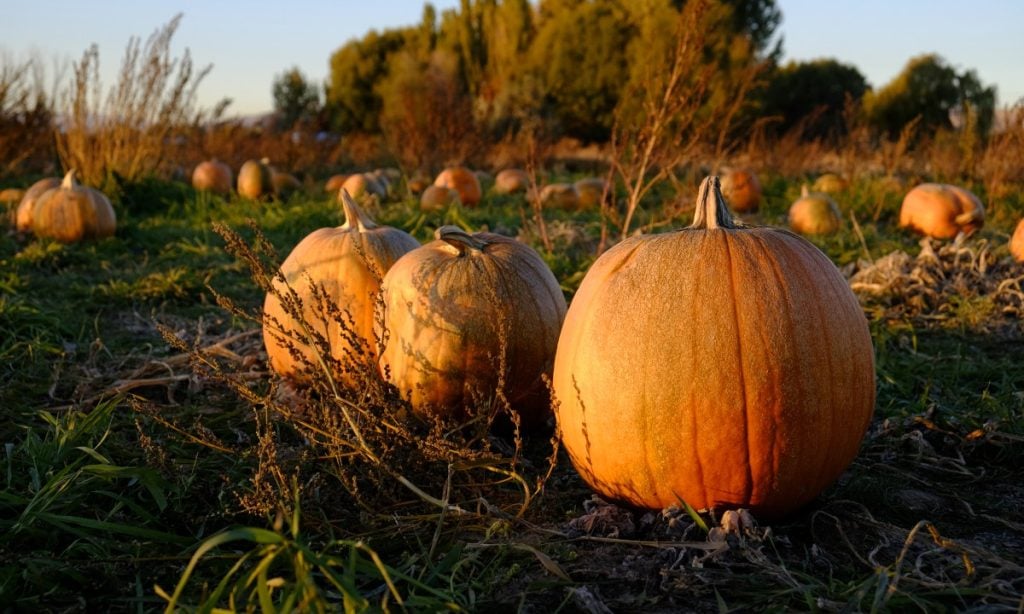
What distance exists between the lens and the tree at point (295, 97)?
31.1 meters

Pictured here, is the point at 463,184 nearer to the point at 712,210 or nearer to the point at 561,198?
the point at 561,198

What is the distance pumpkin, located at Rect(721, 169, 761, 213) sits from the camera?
8.79m

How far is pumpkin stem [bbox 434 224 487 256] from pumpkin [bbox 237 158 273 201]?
8486 mm

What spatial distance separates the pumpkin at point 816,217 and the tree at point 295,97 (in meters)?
26.6

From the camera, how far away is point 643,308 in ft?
6.37

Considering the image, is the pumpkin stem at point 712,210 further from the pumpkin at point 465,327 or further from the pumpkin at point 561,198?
the pumpkin at point 561,198

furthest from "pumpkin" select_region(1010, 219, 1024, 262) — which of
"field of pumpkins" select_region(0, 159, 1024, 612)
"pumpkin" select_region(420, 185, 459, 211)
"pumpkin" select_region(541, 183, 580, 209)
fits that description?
"pumpkin" select_region(420, 185, 459, 211)

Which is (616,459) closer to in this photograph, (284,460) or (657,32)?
(284,460)

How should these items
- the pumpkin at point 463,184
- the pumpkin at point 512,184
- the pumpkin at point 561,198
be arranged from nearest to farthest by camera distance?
the pumpkin at point 561,198 → the pumpkin at point 463,184 → the pumpkin at point 512,184

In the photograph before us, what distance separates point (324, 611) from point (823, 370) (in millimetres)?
1244

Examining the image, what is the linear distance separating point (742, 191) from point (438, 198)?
11.2 feet

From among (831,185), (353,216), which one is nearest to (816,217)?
(831,185)

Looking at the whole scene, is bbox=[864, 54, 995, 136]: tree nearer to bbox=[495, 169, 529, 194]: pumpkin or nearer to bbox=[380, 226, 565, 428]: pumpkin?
bbox=[495, 169, 529, 194]: pumpkin

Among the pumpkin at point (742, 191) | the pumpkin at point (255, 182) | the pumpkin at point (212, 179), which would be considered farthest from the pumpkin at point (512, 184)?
the pumpkin at point (212, 179)
